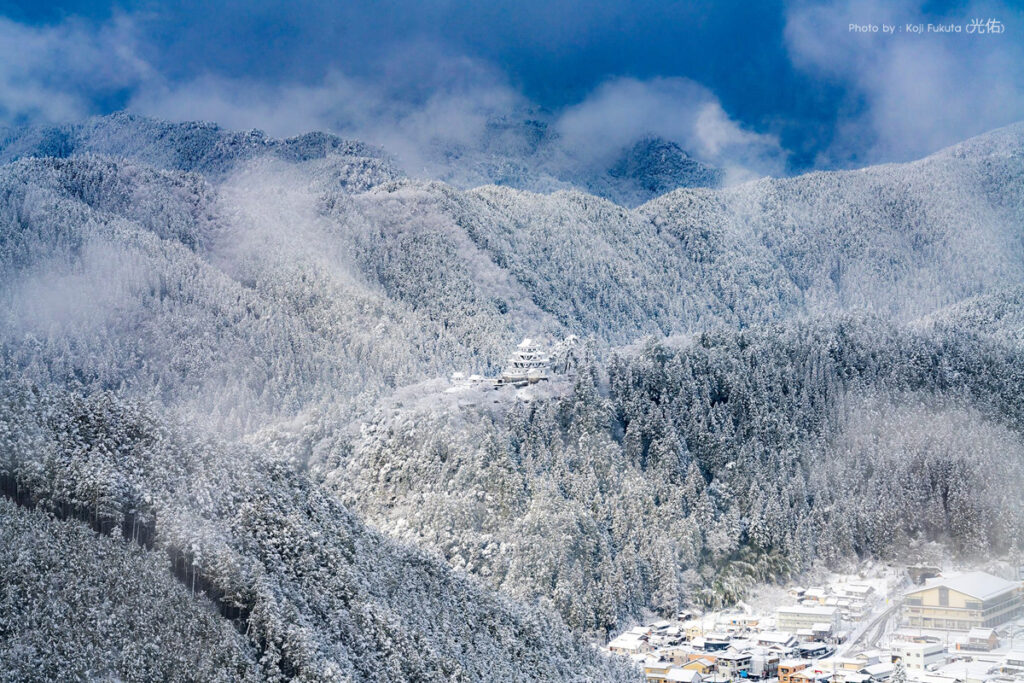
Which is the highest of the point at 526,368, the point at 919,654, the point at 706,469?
the point at 526,368

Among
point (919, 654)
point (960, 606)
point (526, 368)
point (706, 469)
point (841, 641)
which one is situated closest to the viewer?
point (919, 654)

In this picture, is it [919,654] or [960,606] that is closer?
[919,654]

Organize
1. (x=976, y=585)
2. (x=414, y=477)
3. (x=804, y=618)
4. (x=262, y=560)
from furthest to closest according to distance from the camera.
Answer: (x=414, y=477), (x=976, y=585), (x=804, y=618), (x=262, y=560)

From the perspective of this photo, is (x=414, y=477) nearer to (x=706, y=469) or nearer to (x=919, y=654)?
(x=706, y=469)

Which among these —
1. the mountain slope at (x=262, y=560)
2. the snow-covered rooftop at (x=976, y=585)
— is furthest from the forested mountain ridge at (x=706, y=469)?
the mountain slope at (x=262, y=560)

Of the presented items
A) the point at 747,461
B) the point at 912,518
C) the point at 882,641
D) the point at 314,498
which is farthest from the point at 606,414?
the point at 314,498

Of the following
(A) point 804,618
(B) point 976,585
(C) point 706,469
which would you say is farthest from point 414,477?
(B) point 976,585

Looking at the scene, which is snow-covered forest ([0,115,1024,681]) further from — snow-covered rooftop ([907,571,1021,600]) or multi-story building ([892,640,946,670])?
multi-story building ([892,640,946,670])

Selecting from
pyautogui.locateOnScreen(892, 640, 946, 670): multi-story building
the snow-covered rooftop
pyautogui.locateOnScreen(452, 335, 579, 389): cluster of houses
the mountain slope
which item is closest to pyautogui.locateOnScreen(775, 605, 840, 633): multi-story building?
pyautogui.locateOnScreen(892, 640, 946, 670): multi-story building

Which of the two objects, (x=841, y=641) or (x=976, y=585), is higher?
(x=976, y=585)
